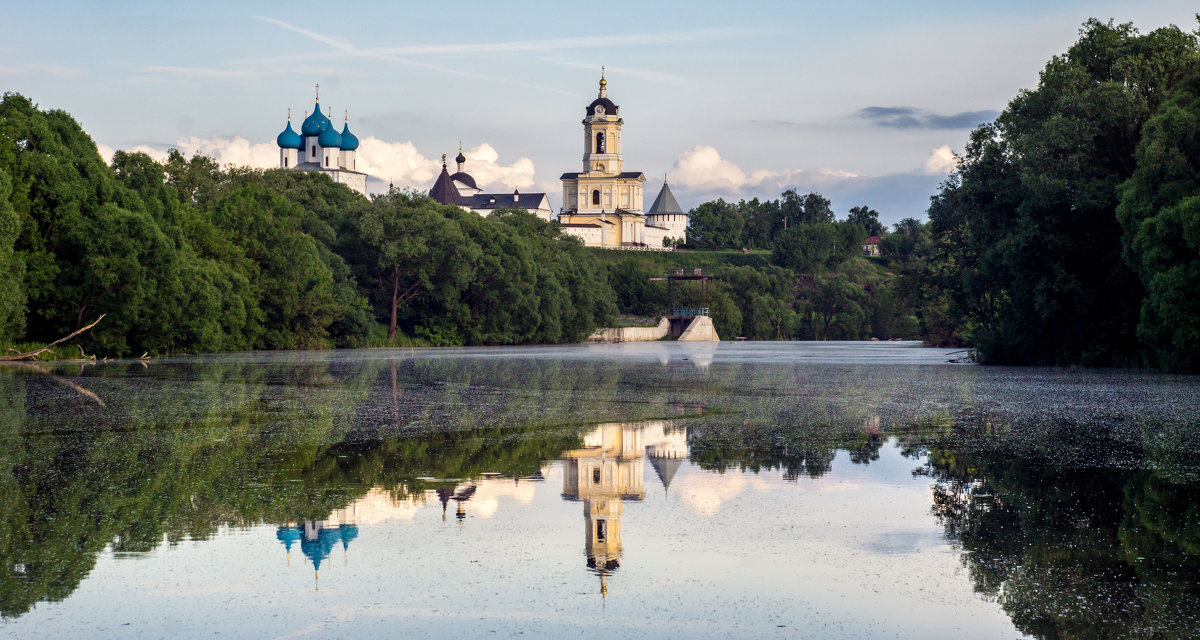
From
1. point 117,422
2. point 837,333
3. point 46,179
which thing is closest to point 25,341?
point 46,179

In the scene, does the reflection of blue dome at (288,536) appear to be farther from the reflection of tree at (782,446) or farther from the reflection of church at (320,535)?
the reflection of tree at (782,446)

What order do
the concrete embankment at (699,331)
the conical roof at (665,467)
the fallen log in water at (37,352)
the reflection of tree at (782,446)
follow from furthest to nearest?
the concrete embankment at (699,331)
the fallen log in water at (37,352)
the reflection of tree at (782,446)
the conical roof at (665,467)

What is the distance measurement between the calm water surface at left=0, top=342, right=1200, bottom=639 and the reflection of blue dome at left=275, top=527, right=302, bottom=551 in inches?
1.5

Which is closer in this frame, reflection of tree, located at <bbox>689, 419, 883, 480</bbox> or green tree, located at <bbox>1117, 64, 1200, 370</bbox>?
reflection of tree, located at <bbox>689, 419, 883, 480</bbox>

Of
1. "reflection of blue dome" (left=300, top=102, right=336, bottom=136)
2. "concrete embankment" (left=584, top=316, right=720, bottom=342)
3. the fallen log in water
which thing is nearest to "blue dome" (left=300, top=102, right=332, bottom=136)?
"reflection of blue dome" (left=300, top=102, right=336, bottom=136)

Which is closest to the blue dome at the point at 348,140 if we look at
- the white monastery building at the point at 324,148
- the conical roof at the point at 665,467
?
the white monastery building at the point at 324,148

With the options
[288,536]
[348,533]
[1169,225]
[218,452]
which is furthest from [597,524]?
[1169,225]

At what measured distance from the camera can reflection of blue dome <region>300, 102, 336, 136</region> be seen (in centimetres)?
17562

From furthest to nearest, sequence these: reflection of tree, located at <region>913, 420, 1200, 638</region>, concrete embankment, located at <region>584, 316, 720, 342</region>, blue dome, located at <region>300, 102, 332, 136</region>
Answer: blue dome, located at <region>300, 102, 332, 136</region> < concrete embankment, located at <region>584, 316, 720, 342</region> < reflection of tree, located at <region>913, 420, 1200, 638</region>

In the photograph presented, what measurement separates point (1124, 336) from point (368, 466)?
3446 centimetres

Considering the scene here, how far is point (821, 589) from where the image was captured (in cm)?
705

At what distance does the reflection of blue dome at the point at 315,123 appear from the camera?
175625 mm

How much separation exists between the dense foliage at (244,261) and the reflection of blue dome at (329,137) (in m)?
81.2

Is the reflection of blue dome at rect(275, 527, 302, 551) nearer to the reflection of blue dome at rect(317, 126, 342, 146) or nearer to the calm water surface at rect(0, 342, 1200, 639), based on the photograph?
the calm water surface at rect(0, 342, 1200, 639)
